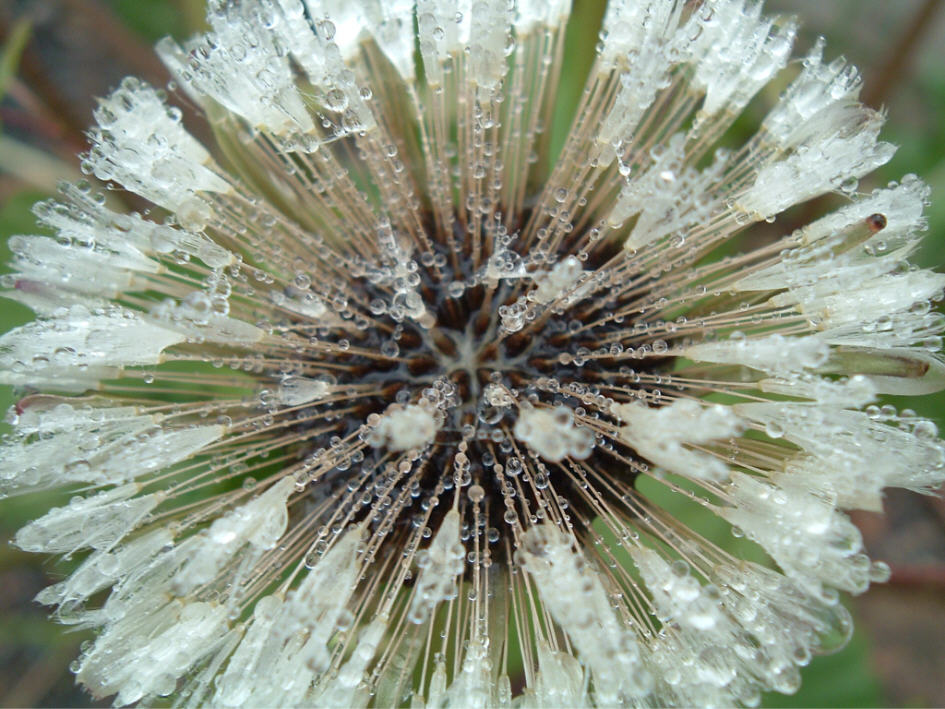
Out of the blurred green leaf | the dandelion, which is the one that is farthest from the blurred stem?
the blurred green leaf

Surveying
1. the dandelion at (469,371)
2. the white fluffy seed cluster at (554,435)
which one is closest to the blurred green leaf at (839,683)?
the dandelion at (469,371)

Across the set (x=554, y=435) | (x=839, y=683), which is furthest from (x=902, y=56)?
(x=554, y=435)

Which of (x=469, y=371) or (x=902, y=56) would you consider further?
(x=902, y=56)

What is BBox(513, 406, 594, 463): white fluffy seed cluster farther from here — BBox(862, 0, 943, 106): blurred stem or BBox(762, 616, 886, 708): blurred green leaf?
BBox(862, 0, 943, 106): blurred stem

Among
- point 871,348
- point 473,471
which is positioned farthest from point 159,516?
point 871,348

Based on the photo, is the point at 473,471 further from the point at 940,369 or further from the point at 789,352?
the point at 940,369

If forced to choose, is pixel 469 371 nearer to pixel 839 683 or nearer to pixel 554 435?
pixel 554 435

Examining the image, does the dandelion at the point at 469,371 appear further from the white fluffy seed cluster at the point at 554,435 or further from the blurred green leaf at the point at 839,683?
the blurred green leaf at the point at 839,683

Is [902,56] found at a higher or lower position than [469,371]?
higher
